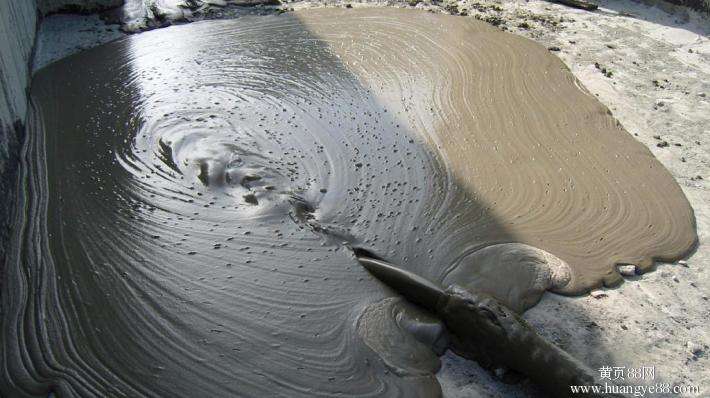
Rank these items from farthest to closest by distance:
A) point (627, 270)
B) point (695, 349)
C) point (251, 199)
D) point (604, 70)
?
point (604, 70)
point (251, 199)
point (627, 270)
point (695, 349)

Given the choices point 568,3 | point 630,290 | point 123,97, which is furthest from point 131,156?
point 568,3

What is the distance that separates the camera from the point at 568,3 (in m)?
5.09

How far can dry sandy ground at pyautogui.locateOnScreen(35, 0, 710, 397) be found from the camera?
2229mm

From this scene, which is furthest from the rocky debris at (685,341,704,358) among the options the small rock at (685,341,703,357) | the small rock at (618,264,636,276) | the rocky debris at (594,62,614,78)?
the rocky debris at (594,62,614,78)

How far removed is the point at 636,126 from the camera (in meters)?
3.55

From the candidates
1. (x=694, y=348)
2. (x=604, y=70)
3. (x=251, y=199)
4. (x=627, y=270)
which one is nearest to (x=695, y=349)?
(x=694, y=348)

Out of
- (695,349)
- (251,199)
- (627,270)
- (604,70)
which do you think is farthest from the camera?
(604,70)

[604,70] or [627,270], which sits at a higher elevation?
[604,70]

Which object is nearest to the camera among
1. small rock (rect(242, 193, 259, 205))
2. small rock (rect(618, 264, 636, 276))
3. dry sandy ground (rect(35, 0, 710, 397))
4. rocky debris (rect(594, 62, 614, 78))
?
dry sandy ground (rect(35, 0, 710, 397))

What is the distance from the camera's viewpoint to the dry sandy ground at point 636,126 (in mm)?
2229

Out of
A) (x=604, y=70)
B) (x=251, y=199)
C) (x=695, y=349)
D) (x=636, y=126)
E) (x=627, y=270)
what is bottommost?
(x=695, y=349)

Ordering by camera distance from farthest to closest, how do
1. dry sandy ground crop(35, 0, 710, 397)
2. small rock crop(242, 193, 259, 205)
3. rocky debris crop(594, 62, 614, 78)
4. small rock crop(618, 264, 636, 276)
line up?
rocky debris crop(594, 62, 614, 78) < small rock crop(242, 193, 259, 205) < small rock crop(618, 264, 636, 276) < dry sandy ground crop(35, 0, 710, 397)

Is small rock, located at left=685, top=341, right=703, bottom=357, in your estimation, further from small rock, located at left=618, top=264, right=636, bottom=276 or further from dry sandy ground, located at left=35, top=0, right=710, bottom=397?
small rock, located at left=618, top=264, right=636, bottom=276

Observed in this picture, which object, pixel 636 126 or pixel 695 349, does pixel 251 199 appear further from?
pixel 636 126
